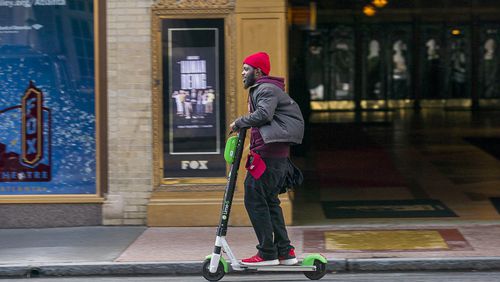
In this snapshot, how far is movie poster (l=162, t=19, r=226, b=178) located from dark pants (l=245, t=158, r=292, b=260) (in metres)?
2.94

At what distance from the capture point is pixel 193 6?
425 inches

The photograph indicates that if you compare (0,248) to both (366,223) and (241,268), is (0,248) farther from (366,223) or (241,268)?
(366,223)

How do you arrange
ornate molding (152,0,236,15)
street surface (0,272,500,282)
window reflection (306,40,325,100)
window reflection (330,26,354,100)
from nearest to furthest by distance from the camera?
street surface (0,272,500,282) → ornate molding (152,0,236,15) → window reflection (330,26,354,100) → window reflection (306,40,325,100)

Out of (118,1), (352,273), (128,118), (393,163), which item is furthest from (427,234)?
(393,163)

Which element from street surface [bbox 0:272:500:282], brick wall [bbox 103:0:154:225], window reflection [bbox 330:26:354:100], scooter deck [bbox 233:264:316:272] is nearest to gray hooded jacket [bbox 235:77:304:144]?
scooter deck [bbox 233:264:316:272]

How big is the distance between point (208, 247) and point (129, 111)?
220 centimetres

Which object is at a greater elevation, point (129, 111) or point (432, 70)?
point (432, 70)

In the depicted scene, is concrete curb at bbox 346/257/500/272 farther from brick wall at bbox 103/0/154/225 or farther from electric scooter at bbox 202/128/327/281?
brick wall at bbox 103/0/154/225

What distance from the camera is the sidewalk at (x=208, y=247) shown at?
28.4 ft

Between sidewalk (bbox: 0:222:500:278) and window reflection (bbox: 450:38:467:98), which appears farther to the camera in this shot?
window reflection (bbox: 450:38:467:98)

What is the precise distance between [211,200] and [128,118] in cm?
138

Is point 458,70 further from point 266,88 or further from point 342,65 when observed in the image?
point 266,88

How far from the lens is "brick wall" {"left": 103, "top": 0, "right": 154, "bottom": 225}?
35.7ft

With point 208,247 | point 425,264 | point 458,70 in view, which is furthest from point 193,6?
point 458,70
